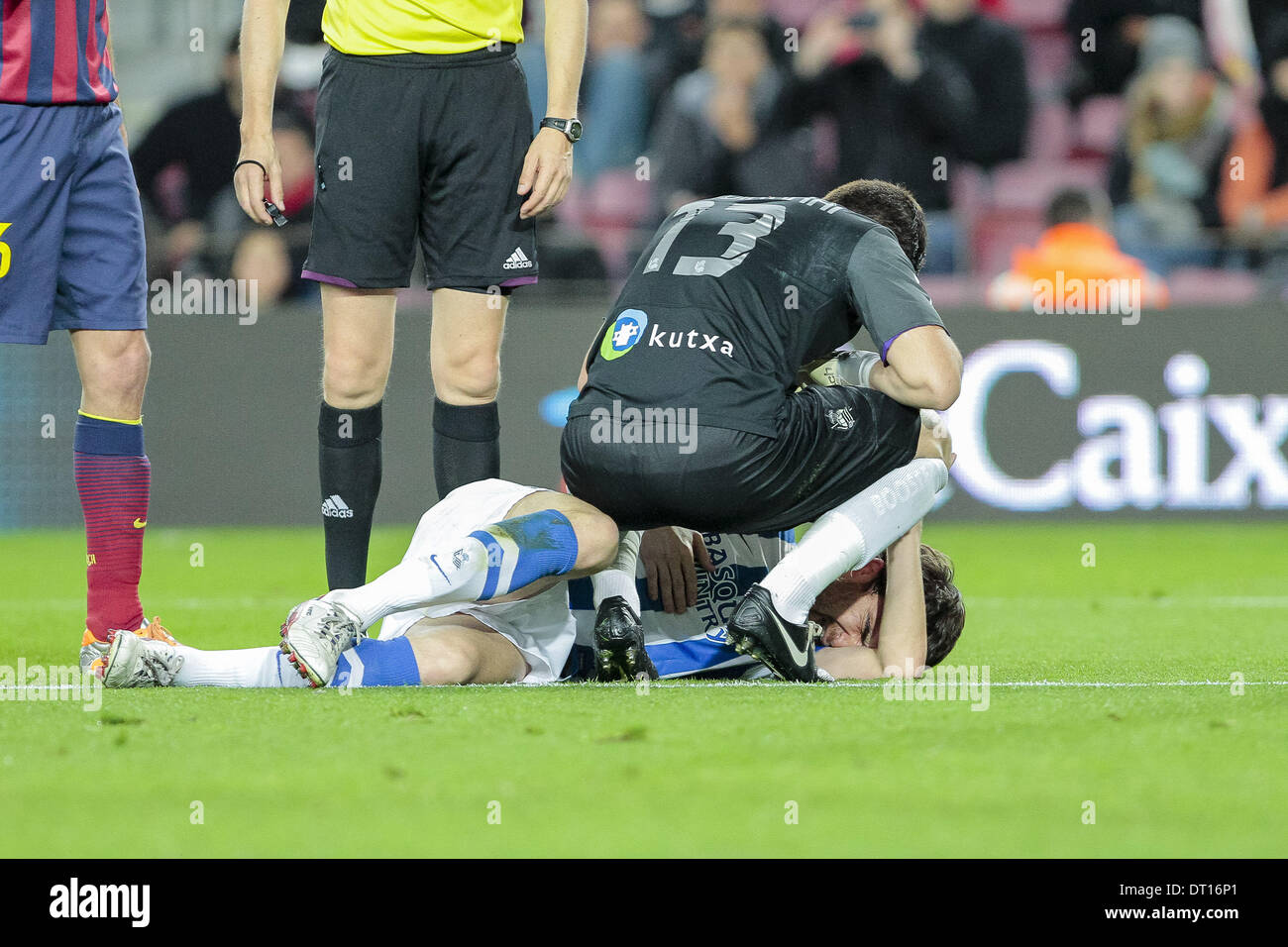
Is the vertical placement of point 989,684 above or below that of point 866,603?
below

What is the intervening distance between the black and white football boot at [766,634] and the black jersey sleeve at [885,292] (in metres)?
0.59

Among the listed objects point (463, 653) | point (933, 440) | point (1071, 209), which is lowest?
point (463, 653)

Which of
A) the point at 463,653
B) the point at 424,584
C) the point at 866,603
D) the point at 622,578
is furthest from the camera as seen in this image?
the point at 866,603

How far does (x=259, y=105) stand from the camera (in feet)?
14.6

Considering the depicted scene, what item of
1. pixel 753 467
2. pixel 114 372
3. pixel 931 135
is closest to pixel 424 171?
pixel 114 372

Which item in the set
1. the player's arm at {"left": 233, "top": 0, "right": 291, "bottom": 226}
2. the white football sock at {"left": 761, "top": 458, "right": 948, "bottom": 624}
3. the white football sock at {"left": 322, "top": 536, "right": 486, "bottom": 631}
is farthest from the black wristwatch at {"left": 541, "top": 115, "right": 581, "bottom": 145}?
the white football sock at {"left": 322, "top": 536, "right": 486, "bottom": 631}

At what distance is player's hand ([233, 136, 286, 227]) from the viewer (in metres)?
4.42

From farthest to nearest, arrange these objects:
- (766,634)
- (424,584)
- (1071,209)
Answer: (1071,209), (766,634), (424,584)

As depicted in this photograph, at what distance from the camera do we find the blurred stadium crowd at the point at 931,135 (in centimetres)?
942

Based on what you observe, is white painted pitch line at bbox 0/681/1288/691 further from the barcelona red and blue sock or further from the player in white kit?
the barcelona red and blue sock

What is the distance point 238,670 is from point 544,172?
5.23 feet

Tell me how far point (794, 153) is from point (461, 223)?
18.3 feet

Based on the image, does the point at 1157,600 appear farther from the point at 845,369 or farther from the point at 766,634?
the point at 766,634

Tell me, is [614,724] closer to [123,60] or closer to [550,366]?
[550,366]
